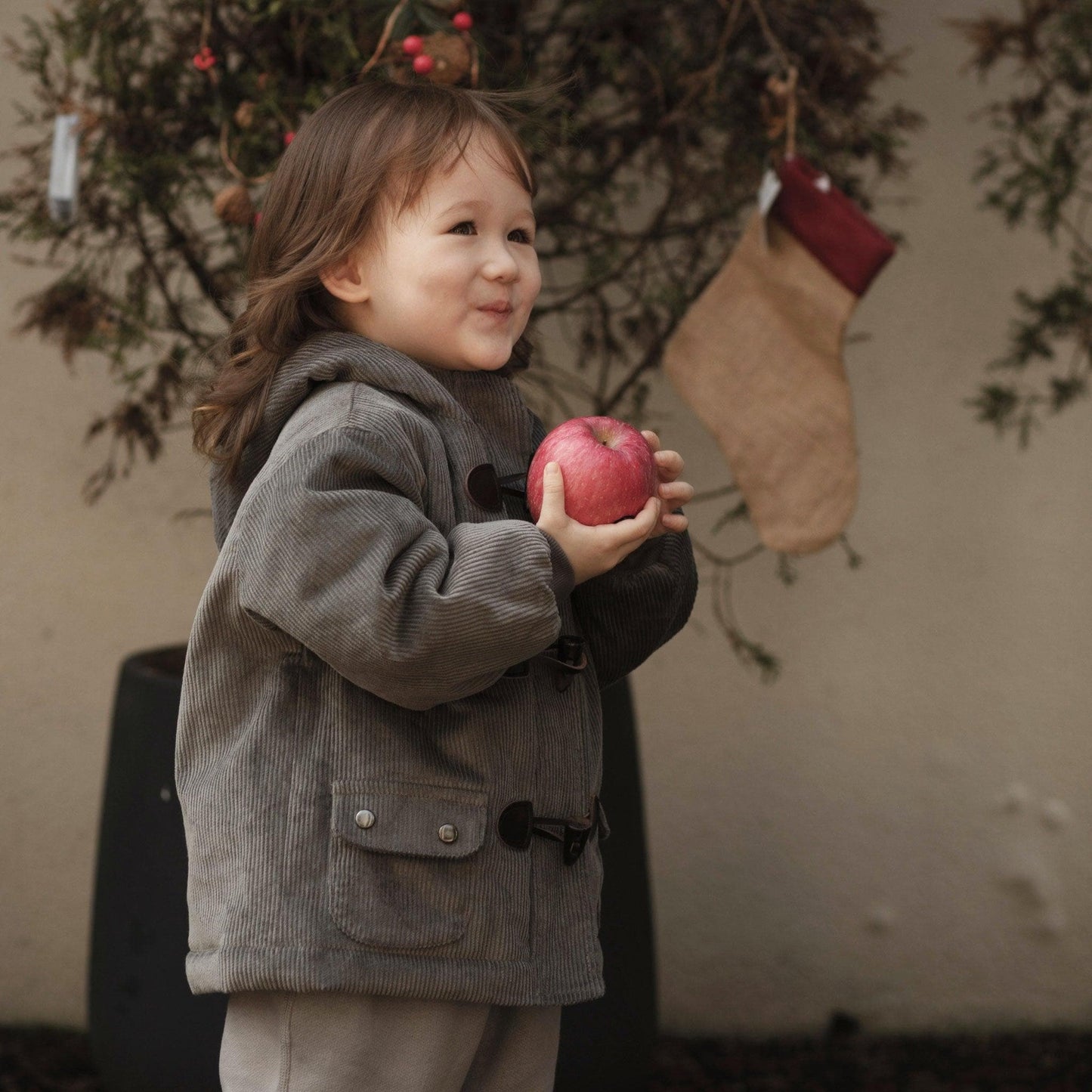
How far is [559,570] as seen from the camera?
1268 millimetres

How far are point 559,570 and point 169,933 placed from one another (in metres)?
1.14

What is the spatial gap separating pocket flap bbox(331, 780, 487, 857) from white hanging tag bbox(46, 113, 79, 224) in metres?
1.06

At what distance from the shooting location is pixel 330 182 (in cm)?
139

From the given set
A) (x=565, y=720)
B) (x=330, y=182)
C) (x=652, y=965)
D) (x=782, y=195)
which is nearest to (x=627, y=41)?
(x=782, y=195)

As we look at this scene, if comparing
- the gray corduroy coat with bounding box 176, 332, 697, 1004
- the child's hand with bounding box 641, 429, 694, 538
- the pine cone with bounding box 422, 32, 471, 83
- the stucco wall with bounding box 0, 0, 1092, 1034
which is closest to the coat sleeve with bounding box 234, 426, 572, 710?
the gray corduroy coat with bounding box 176, 332, 697, 1004

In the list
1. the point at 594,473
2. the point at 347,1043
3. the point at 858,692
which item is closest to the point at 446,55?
the point at 594,473

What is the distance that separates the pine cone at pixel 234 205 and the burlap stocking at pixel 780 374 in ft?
2.30

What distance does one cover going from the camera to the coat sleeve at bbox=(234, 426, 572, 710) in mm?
1170

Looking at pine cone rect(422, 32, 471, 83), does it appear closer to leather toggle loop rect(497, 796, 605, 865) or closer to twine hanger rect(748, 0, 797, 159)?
twine hanger rect(748, 0, 797, 159)

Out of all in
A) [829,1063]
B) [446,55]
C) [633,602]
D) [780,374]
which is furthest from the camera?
[829,1063]

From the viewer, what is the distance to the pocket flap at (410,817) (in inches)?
48.3

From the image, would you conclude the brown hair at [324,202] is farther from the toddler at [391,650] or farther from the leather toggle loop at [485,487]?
the leather toggle loop at [485,487]

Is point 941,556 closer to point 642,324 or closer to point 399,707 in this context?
point 642,324

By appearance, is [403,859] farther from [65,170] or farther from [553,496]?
[65,170]
